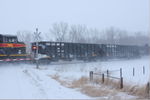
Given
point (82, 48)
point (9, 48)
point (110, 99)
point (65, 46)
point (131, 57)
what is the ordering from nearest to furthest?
point (110, 99), point (9, 48), point (65, 46), point (82, 48), point (131, 57)

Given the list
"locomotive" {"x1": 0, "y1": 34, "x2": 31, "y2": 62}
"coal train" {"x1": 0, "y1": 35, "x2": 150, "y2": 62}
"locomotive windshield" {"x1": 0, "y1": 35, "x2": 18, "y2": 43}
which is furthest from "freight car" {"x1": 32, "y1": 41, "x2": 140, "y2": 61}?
"locomotive windshield" {"x1": 0, "y1": 35, "x2": 18, "y2": 43}

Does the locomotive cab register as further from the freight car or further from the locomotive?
the freight car

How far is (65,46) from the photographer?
28.0 m

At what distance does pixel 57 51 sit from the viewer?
1064 inches

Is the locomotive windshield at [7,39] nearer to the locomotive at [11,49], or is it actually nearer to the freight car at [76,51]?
the locomotive at [11,49]

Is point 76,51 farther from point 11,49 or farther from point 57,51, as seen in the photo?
point 11,49

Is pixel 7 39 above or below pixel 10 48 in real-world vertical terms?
above

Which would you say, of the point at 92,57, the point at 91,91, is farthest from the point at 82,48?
the point at 91,91

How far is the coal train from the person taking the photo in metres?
→ 21.7

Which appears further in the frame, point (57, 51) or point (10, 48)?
point (57, 51)

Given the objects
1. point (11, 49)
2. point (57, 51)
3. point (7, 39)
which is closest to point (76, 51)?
point (57, 51)

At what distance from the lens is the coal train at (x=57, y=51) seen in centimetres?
2167

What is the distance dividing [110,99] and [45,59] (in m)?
19.8

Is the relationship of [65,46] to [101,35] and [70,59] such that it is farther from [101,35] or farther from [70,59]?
[101,35]
